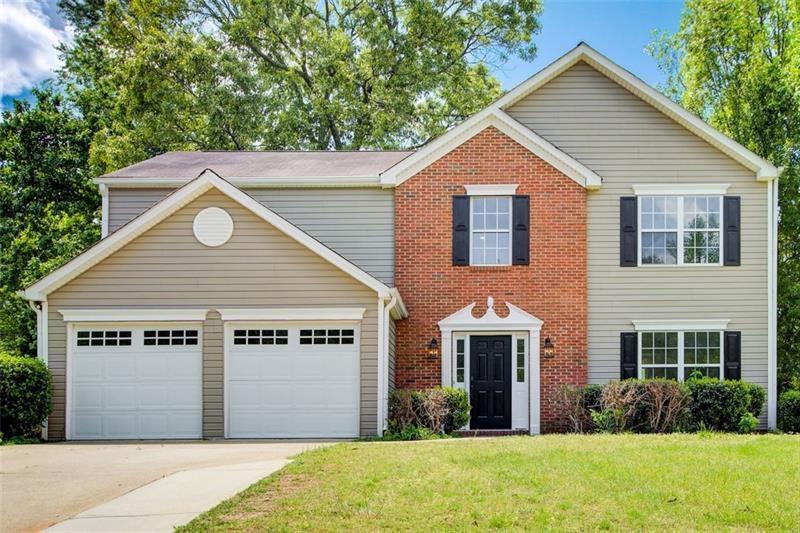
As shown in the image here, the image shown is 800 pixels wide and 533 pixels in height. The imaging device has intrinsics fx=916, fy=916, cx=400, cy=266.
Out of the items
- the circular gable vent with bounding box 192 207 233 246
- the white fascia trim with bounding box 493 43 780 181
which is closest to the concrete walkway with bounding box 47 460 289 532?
the circular gable vent with bounding box 192 207 233 246

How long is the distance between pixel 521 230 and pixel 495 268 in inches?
36.8

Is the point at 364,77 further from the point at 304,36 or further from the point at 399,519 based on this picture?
the point at 399,519

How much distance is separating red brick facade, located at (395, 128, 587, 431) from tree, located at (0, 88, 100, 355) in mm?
14703

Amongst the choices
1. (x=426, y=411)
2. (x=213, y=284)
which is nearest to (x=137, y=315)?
(x=213, y=284)

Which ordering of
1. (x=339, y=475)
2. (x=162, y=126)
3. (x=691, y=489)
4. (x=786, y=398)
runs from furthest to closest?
(x=162, y=126) < (x=786, y=398) < (x=339, y=475) < (x=691, y=489)

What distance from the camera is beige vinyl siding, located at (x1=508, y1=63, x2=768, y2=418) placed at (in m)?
18.8

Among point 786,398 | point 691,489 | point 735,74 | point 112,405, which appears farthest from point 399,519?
point 735,74

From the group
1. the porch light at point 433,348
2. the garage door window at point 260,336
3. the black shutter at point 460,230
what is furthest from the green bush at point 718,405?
the garage door window at point 260,336

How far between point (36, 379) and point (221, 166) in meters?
6.64

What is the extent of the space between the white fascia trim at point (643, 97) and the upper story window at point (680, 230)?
103 centimetres

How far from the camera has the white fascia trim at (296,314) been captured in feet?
55.1

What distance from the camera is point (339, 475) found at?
1051cm

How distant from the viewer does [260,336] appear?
17.1 meters

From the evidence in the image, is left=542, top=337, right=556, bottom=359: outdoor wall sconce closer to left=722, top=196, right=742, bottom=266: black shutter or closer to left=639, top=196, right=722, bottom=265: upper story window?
left=639, top=196, right=722, bottom=265: upper story window
